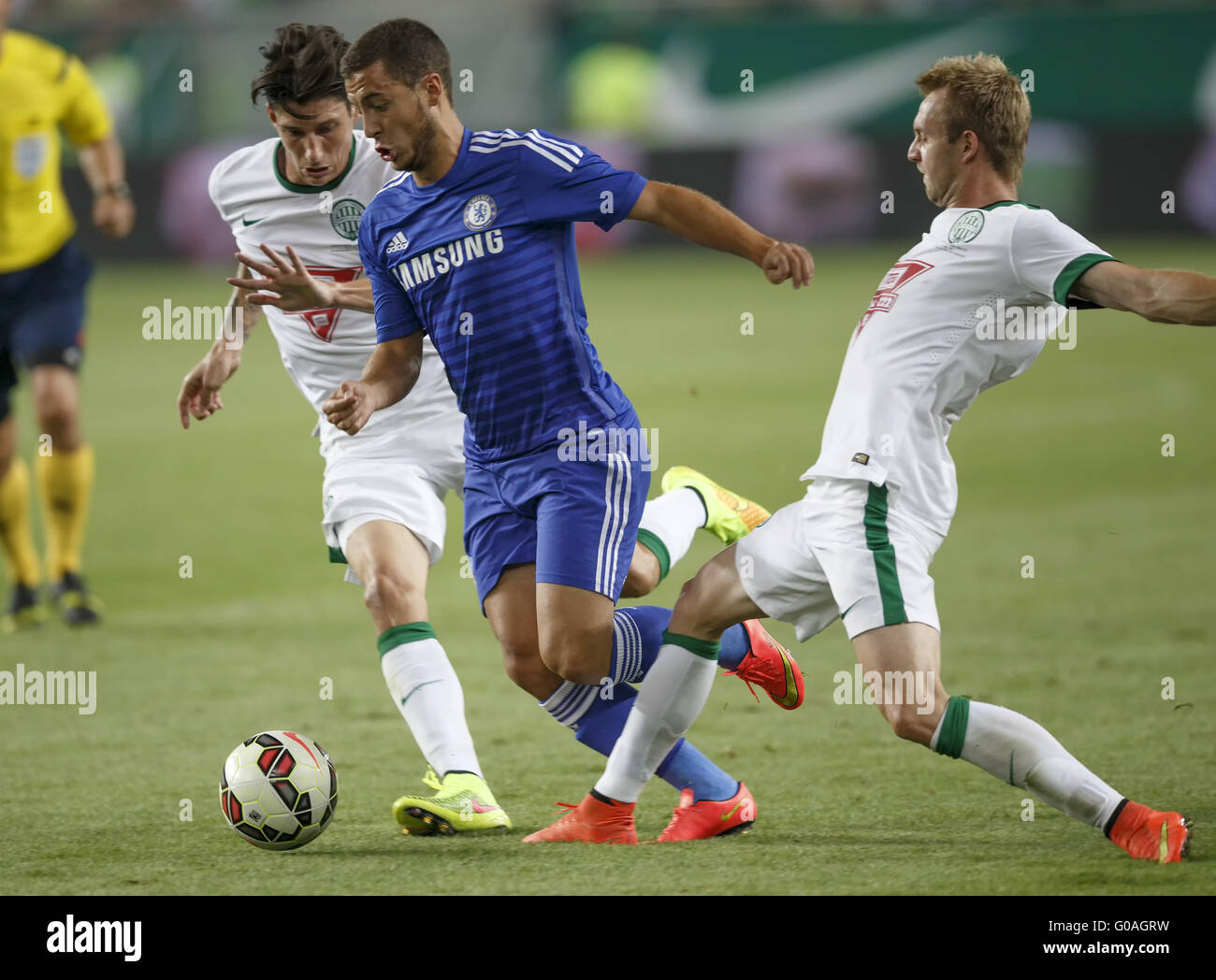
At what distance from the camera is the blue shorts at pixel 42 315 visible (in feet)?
25.5

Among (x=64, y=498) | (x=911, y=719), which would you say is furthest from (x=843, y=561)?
(x=64, y=498)

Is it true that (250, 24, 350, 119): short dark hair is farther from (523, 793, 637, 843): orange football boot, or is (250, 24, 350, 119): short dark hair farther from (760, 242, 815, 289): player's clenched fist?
(523, 793, 637, 843): orange football boot

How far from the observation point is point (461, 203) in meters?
4.46

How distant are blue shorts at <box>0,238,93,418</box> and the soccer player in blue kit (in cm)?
365

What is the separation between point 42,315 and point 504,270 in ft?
13.6

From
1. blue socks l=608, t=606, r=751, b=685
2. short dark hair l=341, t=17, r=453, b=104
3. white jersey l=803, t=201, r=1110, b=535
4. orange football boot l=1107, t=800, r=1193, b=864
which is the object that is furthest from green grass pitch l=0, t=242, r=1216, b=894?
short dark hair l=341, t=17, r=453, b=104

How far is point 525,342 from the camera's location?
14.7 feet

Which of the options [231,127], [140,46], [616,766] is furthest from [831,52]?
[616,766]

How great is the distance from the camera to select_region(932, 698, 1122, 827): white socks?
3867 millimetres

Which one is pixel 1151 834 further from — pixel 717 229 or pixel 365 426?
pixel 365 426

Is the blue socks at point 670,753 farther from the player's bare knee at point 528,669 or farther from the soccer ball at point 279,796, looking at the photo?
the soccer ball at point 279,796

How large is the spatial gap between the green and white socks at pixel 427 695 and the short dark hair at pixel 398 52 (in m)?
1.52

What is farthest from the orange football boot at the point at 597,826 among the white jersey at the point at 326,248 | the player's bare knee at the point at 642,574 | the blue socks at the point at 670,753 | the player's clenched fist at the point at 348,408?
the white jersey at the point at 326,248

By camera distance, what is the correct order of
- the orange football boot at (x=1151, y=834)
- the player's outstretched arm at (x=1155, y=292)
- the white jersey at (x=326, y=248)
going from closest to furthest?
the player's outstretched arm at (x=1155, y=292), the orange football boot at (x=1151, y=834), the white jersey at (x=326, y=248)
